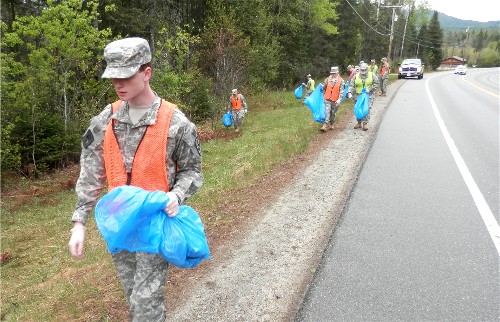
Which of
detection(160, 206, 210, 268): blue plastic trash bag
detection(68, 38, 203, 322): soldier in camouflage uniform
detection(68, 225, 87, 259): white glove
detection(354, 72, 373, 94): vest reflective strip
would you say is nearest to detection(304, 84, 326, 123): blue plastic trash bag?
detection(354, 72, 373, 94): vest reflective strip

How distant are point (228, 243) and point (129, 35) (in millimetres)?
15854

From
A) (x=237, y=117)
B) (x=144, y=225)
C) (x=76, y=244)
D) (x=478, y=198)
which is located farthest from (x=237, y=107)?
(x=144, y=225)

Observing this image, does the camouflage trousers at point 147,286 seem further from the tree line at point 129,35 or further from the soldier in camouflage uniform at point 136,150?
the tree line at point 129,35

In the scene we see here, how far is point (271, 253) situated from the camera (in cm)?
438

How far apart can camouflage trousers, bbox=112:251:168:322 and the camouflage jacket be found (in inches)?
16.5

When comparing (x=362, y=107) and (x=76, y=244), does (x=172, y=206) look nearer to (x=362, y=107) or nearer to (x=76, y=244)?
(x=76, y=244)

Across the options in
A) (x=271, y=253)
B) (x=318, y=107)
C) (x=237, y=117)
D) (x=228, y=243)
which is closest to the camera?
(x=271, y=253)

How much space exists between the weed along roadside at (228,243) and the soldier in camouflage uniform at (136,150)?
40.1 inches

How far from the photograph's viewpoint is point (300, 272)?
399 cm

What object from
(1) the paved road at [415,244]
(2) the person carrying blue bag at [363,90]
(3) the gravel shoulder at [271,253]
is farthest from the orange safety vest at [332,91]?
(3) the gravel shoulder at [271,253]

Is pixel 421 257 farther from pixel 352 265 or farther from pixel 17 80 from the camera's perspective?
pixel 17 80


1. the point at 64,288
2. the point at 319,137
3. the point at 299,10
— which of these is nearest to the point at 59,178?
the point at 319,137

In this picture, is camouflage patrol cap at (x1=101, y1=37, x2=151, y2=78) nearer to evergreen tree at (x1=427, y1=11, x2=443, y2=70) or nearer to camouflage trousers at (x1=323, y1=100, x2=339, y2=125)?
camouflage trousers at (x1=323, y1=100, x2=339, y2=125)

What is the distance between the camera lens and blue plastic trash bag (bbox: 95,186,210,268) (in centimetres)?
206
